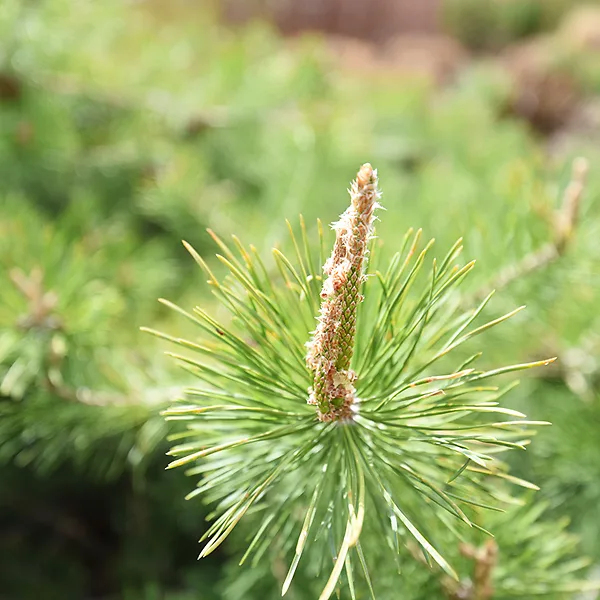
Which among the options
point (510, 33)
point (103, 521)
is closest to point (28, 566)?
point (103, 521)

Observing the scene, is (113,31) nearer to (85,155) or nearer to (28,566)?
(85,155)

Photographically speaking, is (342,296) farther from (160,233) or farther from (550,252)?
(160,233)

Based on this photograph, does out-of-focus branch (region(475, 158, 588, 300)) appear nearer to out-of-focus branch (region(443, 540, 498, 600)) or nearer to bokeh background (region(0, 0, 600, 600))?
bokeh background (region(0, 0, 600, 600))

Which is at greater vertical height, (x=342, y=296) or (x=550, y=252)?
(x=550, y=252)

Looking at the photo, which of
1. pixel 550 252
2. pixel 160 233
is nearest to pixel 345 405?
pixel 550 252

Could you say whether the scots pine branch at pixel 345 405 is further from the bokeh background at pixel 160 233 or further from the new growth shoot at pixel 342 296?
the bokeh background at pixel 160 233

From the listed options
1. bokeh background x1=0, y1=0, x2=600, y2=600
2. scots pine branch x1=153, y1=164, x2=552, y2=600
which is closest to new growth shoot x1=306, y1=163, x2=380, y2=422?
scots pine branch x1=153, y1=164, x2=552, y2=600

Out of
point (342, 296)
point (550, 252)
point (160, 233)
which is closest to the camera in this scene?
point (342, 296)
